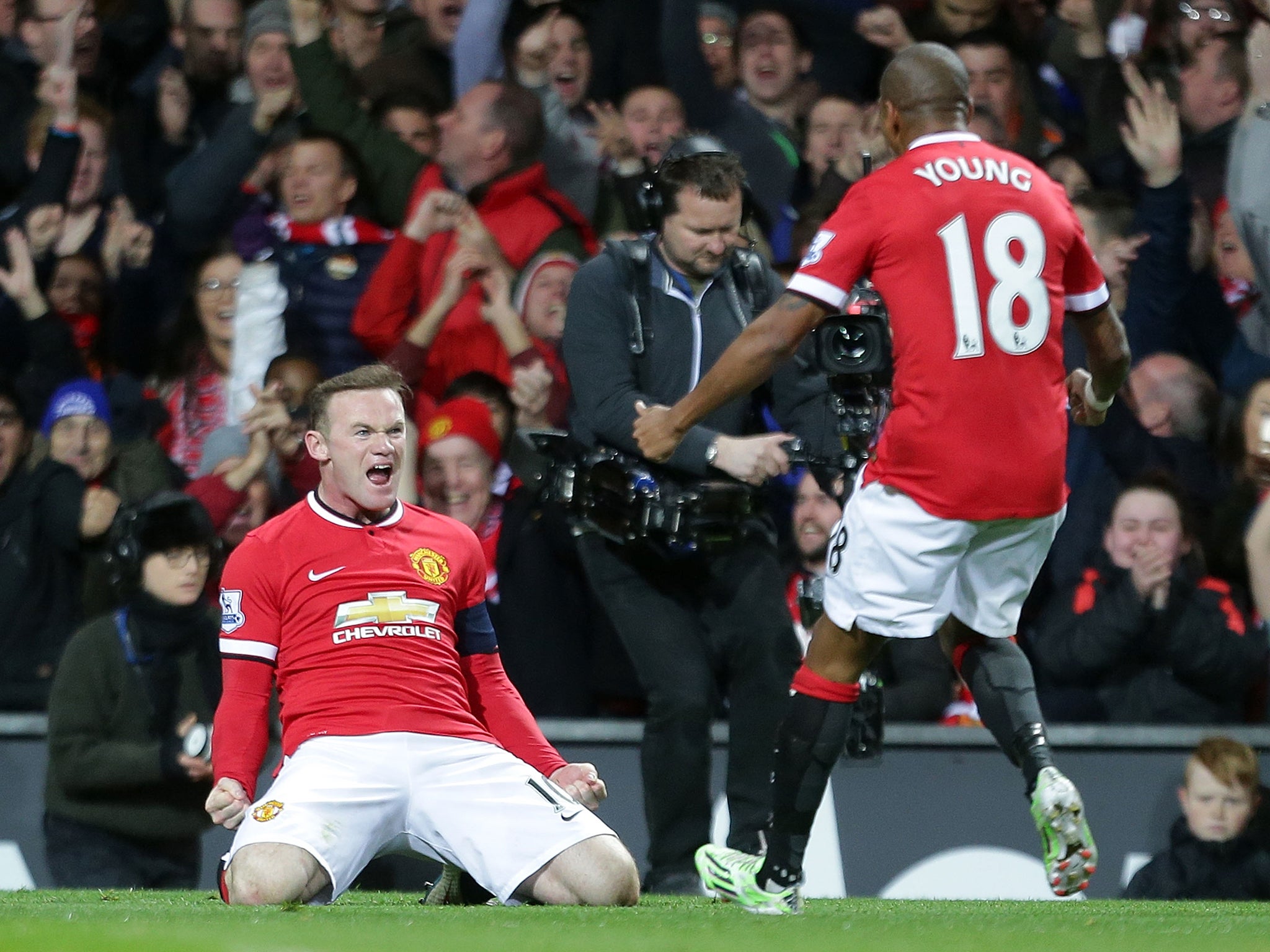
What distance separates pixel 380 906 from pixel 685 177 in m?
2.36

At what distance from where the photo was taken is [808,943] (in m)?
3.25

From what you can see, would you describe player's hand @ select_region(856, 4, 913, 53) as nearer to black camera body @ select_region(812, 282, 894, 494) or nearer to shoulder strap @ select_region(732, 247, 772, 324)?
shoulder strap @ select_region(732, 247, 772, 324)

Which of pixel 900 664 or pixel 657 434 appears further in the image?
pixel 900 664

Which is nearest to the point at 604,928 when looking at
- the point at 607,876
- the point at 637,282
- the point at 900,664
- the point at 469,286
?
the point at 607,876

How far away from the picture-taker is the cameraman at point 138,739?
20.3 feet

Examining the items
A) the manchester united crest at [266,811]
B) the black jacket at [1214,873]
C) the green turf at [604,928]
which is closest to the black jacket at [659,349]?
the green turf at [604,928]

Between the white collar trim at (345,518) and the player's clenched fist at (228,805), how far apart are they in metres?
0.71

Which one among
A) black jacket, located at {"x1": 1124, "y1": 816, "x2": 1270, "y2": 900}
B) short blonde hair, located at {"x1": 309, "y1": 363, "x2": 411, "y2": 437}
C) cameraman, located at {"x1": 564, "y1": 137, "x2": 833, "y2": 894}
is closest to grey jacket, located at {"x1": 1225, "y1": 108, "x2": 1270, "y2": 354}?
black jacket, located at {"x1": 1124, "y1": 816, "x2": 1270, "y2": 900}

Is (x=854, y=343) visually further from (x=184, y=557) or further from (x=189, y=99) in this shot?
(x=189, y=99)

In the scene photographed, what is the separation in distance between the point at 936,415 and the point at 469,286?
11.1 ft

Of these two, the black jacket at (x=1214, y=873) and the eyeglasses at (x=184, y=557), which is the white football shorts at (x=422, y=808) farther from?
the black jacket at (x=1214, y=873)

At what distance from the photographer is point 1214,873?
5.87 m

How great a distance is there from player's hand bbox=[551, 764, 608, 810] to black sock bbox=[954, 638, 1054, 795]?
37.0 inches

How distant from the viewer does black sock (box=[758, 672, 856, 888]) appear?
13.6 feet
